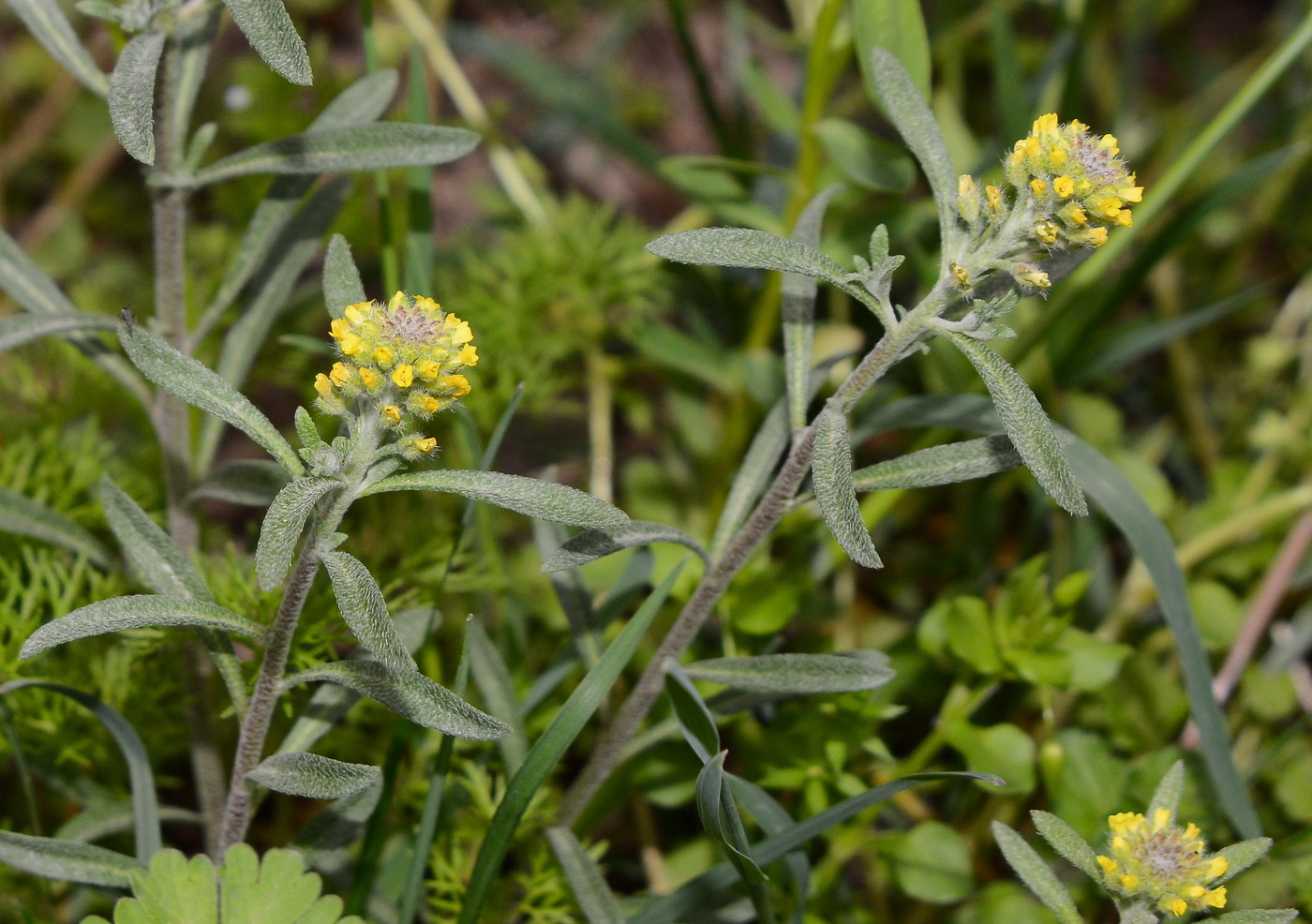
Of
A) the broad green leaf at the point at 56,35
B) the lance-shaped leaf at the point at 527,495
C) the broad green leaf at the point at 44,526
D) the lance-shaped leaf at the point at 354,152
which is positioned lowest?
the lance-shaped leaf at the point at 527,495

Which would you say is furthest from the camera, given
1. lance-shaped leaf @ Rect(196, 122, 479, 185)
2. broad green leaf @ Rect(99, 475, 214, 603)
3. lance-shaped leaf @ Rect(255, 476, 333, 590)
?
lance-shaped leaf @ Rect(196, 122, 479, 185)

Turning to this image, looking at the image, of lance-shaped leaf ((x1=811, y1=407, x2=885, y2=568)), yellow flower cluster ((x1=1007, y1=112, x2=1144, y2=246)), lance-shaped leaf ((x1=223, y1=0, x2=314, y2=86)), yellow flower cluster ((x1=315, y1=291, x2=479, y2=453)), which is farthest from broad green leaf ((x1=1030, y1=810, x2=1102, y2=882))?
lance-shaped leaf ((x1=223, y1=0, x2=314, y2=86))

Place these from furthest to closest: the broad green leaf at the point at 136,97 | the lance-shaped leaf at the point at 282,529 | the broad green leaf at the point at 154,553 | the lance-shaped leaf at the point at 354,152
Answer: the lance-shaped leaf at the point at 354,152 → the broad green leaf at the point at 154,553 → the broad green leaf at the point at 136,97 → the lance-shaped leaf at the point at 282,529

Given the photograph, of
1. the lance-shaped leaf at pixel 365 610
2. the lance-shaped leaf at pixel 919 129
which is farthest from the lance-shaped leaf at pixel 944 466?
the lance-shaped leaf at pixel 365 610

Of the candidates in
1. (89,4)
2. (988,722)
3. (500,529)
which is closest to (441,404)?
(89,4)

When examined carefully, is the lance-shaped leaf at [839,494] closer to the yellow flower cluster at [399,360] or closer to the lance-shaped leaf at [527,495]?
the lance-shaped leaf at [527,495]

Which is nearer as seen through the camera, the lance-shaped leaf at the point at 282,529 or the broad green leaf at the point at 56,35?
the lance-shaped leaf at the point at 282,529

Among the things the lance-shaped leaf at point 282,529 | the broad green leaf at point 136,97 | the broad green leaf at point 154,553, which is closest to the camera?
the lance-shaped leaf at point 282,529

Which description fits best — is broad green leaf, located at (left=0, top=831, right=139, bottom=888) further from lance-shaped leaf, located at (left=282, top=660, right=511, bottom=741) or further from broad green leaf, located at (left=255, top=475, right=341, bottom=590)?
broad green leaf, located at (left=255, top=475, right=341, bottom=590)
